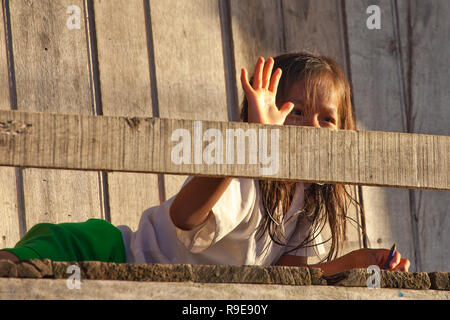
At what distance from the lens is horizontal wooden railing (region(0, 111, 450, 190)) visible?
1.26 metres

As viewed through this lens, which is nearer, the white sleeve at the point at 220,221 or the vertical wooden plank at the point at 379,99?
the white sleeve at the point at 220,221

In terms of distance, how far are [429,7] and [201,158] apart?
5.78 ft

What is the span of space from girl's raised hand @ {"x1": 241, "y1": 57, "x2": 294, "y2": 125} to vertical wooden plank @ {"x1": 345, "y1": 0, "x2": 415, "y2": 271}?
0.90 metres

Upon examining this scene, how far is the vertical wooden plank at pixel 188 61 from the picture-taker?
248 centimetres

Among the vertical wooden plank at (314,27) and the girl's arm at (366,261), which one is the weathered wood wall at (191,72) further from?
the girl's arm at (366,261)

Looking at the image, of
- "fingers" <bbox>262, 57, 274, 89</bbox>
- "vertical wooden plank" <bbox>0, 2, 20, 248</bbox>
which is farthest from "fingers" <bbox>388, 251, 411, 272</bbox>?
"vertical wooden plank" <bbox>0, 2, 20, 248</bbox>

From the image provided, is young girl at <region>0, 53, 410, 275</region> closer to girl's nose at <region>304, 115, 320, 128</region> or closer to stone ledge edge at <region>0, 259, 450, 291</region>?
girl's nose at <region>304, 115, 320, 128</region>

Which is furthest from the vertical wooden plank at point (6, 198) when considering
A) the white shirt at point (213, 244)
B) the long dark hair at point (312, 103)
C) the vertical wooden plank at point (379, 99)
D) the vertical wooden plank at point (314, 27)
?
the vertical wooden plank at point (379, 99)

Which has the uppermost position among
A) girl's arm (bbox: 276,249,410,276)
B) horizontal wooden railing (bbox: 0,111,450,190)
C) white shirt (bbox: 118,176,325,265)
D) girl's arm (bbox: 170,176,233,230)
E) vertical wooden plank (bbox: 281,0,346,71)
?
vertical wooden plank (bbox: 281,0,346,71)

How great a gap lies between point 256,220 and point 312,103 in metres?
0.41

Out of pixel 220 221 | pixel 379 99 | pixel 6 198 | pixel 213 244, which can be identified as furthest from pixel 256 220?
pixel 379 99

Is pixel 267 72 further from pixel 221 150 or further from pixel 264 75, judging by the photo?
pixel 221 150

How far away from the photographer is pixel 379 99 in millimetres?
2742
